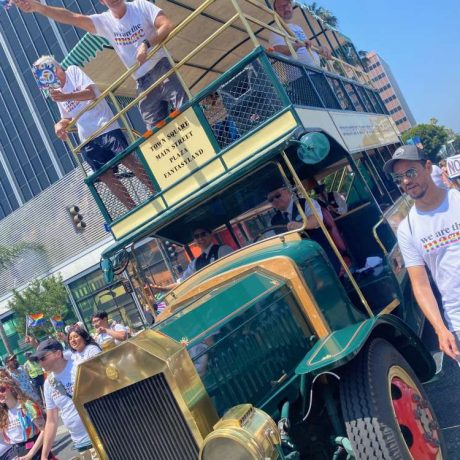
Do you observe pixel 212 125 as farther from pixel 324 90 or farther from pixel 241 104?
pixel 324 90

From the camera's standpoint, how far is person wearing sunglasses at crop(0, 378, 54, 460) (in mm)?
5250

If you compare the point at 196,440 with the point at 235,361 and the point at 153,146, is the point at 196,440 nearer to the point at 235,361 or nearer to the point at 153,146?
the point at 235,361

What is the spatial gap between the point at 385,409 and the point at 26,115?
30894 mm

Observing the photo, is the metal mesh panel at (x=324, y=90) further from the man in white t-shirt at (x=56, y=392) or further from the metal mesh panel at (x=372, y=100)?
the man in white t-shirt at (x=56, y=392)

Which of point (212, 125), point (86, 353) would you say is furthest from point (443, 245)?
point (86, 353)

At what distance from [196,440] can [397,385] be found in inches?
58.2

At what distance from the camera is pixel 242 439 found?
2.47 meters

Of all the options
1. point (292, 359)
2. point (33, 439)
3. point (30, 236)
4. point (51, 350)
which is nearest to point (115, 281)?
point (51, 350)

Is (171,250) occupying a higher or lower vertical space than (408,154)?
higher

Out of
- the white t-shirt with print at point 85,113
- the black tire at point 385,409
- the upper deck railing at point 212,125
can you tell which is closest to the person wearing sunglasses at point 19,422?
the upper deck railing at point 212,125

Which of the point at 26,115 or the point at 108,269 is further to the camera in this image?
the point at 26,115

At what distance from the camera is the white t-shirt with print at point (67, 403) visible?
4.76 metres

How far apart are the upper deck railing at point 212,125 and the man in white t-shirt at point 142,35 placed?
0.23m

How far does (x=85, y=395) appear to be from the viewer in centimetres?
A: 300
